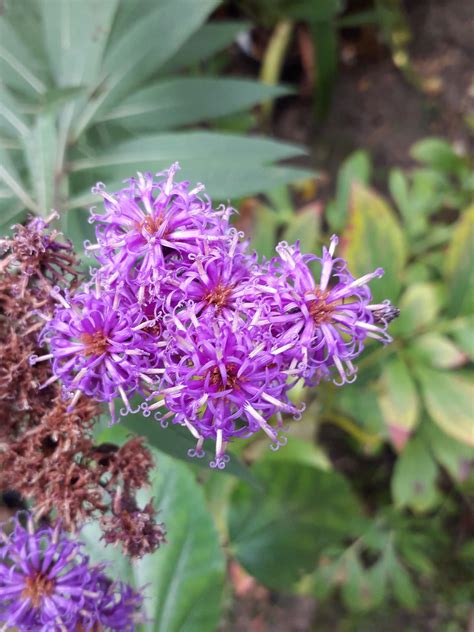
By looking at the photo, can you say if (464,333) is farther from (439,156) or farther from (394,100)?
(394,100)

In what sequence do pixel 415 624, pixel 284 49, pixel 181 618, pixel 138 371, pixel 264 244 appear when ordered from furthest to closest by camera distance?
pixel 284 49 < pixel 415 624 < pixel 264 244 < pixel 181 618 < pixel 138 371

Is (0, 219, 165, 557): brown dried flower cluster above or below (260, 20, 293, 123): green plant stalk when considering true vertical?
below

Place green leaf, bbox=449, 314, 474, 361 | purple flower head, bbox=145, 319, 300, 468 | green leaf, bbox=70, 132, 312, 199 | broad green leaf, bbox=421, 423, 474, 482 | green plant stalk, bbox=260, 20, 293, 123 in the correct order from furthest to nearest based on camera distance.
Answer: green plant stalk, bbox=260, 20, 293, 123
broad green leaf, bbox=421, 423, 474, 482
green leaf, bbox=449, 314, 474, 361
green leaf, bbox=70, 132, 312, 199
purple flower head, bbox=145, 319, 300, 468

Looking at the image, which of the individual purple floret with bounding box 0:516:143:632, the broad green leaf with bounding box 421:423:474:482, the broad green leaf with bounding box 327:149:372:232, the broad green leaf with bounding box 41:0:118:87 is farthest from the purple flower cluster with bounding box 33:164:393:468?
the broad green leaf with bounding box 327:149:372:232

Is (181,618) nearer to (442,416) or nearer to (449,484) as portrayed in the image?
(442,416)

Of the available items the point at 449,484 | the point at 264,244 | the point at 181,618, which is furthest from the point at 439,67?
the point at 181,618

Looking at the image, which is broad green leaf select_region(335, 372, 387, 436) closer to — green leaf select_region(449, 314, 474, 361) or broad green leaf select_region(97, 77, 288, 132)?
green leaf select_region(449, 314, 474, 361)
